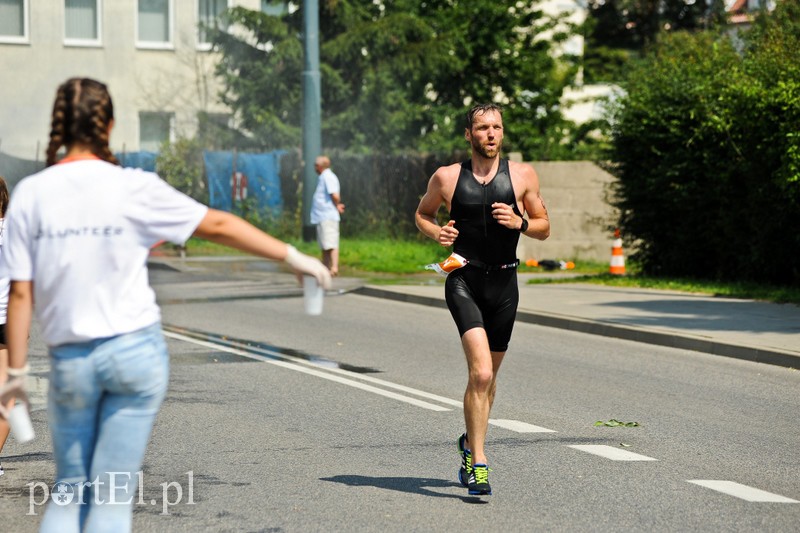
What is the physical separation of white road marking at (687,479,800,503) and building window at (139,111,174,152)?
29627mm

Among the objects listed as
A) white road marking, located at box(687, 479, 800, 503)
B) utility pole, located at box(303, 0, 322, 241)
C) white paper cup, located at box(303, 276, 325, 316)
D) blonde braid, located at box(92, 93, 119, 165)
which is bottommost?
white road marking, located at box(687, 479, 800, 503)

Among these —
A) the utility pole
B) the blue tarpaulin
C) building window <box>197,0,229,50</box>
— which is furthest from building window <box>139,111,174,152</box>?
the utility pole

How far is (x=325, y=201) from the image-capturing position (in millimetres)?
21484

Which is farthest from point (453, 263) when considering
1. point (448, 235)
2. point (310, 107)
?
point (310, 107)

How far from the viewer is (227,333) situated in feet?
46.2

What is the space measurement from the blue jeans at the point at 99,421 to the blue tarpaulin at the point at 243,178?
2716cm

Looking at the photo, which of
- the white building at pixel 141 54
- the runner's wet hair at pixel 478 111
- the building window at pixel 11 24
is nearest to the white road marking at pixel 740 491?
the runner's wet hair at pixel 478 111

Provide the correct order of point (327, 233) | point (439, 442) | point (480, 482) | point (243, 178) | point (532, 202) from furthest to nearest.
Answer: point (243, 178), point (327, 233), point (439, 442), point (532, 202), point (480, 482)

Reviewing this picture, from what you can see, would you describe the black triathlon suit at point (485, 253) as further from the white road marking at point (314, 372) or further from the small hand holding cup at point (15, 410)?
the small hand holding cup at point (15, 410)

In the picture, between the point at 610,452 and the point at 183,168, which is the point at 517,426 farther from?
the point at 183,168

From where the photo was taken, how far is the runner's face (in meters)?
6.71

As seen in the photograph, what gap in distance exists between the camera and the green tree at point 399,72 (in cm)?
3338

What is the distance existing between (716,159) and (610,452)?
468 inches

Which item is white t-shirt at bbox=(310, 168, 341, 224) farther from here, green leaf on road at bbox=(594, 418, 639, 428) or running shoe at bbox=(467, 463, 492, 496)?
running shoe at bbox=(467, 463, 492, 496)
